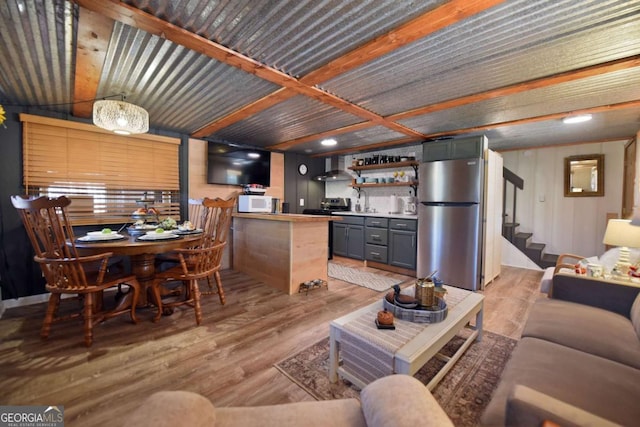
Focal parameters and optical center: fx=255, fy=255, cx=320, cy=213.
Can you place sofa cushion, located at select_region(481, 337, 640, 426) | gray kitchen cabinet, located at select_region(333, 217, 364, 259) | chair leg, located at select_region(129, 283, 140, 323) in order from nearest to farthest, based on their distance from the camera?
1. sofa cushion, located at select_region(481, 337, 640, 426)
2. chair leg, located at select_region(129, 283, 140, 323)
3. gray kitchen cabinet, located at select_region(333, 217, 364, 259)

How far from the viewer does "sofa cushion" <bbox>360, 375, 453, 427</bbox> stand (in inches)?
25.6

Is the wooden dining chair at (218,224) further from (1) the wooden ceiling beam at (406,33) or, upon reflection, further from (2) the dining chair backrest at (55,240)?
(1) the wooden ceiling beam at (406,33)

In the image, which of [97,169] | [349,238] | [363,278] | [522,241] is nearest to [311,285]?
[363,278]

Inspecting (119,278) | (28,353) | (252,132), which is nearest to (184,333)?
(119,278)

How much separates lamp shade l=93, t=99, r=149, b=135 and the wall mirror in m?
6.33

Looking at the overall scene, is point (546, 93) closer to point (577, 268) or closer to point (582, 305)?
point (577, 268)

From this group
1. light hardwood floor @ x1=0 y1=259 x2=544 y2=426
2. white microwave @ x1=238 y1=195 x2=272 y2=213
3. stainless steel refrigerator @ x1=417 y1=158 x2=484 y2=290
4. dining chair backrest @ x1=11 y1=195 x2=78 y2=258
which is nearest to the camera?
light hardwood floor @ x1=0 y1=259 x2=544 y2=426

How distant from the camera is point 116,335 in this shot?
2182 millimetres

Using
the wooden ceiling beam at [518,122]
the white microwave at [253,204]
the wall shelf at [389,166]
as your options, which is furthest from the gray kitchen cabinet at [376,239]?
the white microwave at [253,204]

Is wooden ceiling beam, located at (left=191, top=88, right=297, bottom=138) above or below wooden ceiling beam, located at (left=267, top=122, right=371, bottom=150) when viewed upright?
below

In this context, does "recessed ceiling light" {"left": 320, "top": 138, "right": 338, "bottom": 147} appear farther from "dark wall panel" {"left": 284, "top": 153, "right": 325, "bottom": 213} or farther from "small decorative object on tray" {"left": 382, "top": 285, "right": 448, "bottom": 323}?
"small decorative object on tray" {"left": 382, "top": 285, "right": 448, "bottom": 323}

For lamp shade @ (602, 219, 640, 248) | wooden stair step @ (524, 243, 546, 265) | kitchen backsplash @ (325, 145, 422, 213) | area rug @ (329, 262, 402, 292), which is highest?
kitchen backsplash @ (325, 145, 422, 213)

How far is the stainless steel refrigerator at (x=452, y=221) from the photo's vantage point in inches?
134

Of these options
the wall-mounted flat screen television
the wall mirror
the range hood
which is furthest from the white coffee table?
the wall mirror
